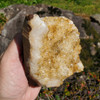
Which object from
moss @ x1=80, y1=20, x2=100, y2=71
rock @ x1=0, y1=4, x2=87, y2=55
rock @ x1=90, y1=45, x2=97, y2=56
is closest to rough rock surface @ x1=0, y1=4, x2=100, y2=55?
rock @ x1=0, y1=4, x2=87, y2=55

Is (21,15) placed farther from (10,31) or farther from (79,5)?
(79,5)

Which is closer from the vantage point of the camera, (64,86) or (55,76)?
(55,76)

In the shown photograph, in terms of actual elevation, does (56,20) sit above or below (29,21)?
below

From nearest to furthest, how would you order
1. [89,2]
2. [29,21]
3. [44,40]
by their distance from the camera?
[29,21] < [44,40] < [89,2]

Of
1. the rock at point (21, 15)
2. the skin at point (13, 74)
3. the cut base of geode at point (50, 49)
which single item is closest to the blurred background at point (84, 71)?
the rock at point (21, 15)

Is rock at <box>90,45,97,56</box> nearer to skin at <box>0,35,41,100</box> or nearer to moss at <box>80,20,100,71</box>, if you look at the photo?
moss at <box>80,20,100,71</box>

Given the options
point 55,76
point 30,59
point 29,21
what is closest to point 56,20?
point 29,21

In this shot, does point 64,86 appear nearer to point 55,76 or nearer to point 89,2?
point 55,76
